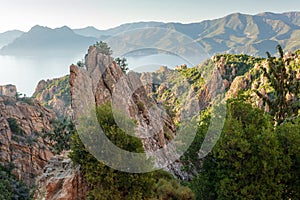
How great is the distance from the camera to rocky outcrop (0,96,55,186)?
4078cm

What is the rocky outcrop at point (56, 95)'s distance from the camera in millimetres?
98250

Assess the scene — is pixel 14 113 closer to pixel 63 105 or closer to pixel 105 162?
pixel 105 162

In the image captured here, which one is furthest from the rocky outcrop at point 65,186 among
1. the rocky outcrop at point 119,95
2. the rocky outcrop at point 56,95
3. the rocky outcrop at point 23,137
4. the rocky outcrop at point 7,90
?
the rocky outcrop at point 7,90

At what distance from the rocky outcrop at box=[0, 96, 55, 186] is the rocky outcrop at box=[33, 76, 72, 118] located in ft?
130

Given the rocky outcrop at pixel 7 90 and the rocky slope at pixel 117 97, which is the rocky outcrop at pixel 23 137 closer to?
the rocky slope at pixel 117 97

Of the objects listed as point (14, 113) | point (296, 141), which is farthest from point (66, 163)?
point (14, 113)

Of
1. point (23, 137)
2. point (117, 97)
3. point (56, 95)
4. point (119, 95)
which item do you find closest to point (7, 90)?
point (56, 95)

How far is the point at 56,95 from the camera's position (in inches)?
4136

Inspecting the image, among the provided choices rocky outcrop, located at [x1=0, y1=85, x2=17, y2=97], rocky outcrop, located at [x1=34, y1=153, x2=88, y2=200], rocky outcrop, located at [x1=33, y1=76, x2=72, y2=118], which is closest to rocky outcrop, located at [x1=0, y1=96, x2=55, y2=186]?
rocky outcrop, located at [x1=34, y1=153, x2=88, y2=200]

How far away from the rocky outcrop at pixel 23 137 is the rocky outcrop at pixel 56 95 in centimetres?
3961

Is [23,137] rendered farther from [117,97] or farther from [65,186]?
[65,186]

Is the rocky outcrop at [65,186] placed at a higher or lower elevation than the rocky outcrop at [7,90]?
higher

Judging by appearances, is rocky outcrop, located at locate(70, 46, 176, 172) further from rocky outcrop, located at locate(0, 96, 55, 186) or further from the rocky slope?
rocky outcrop, located at locate(0, 96, 55, 186)

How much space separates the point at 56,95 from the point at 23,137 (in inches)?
2410
